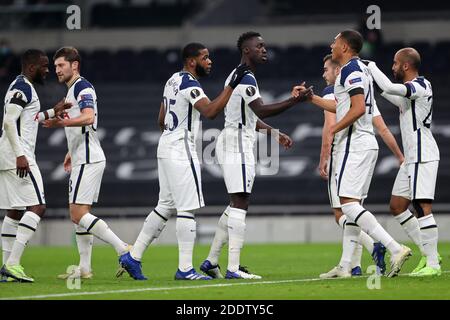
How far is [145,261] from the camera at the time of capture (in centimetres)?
1557

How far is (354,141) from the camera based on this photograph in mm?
10555

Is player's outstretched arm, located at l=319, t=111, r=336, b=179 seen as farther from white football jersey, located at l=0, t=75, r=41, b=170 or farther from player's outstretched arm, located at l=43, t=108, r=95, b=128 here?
white football jersey, located at l=0, t=75, r=41, b=170

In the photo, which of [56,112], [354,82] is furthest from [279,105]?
[56,112]

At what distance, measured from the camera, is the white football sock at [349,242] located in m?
10.8

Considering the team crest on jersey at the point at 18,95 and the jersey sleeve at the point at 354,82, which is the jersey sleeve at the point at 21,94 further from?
the jersey sleeve at the point at 354,82

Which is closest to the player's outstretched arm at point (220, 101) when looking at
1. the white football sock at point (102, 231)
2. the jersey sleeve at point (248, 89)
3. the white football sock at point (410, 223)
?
the jersey sleeve at point (248, 89)

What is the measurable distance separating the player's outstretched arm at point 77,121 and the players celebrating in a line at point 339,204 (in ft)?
8.17

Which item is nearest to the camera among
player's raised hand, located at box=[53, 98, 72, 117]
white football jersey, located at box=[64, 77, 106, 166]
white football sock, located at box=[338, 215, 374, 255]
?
player's raised hand, located at box=[53, 98, 72, 117]

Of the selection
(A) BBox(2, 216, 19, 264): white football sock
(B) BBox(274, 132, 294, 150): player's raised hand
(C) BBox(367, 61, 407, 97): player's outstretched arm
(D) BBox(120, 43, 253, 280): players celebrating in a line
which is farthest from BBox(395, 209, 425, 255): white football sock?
(A) BBox(2, 216, 19, 264): white football sock

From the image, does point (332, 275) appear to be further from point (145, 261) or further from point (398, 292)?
point (145, 261)

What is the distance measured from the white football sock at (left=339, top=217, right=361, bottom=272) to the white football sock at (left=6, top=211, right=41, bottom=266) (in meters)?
3.26

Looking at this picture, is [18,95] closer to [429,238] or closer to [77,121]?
[77,121]

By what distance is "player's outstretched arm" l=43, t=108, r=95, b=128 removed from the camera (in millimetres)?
10828
